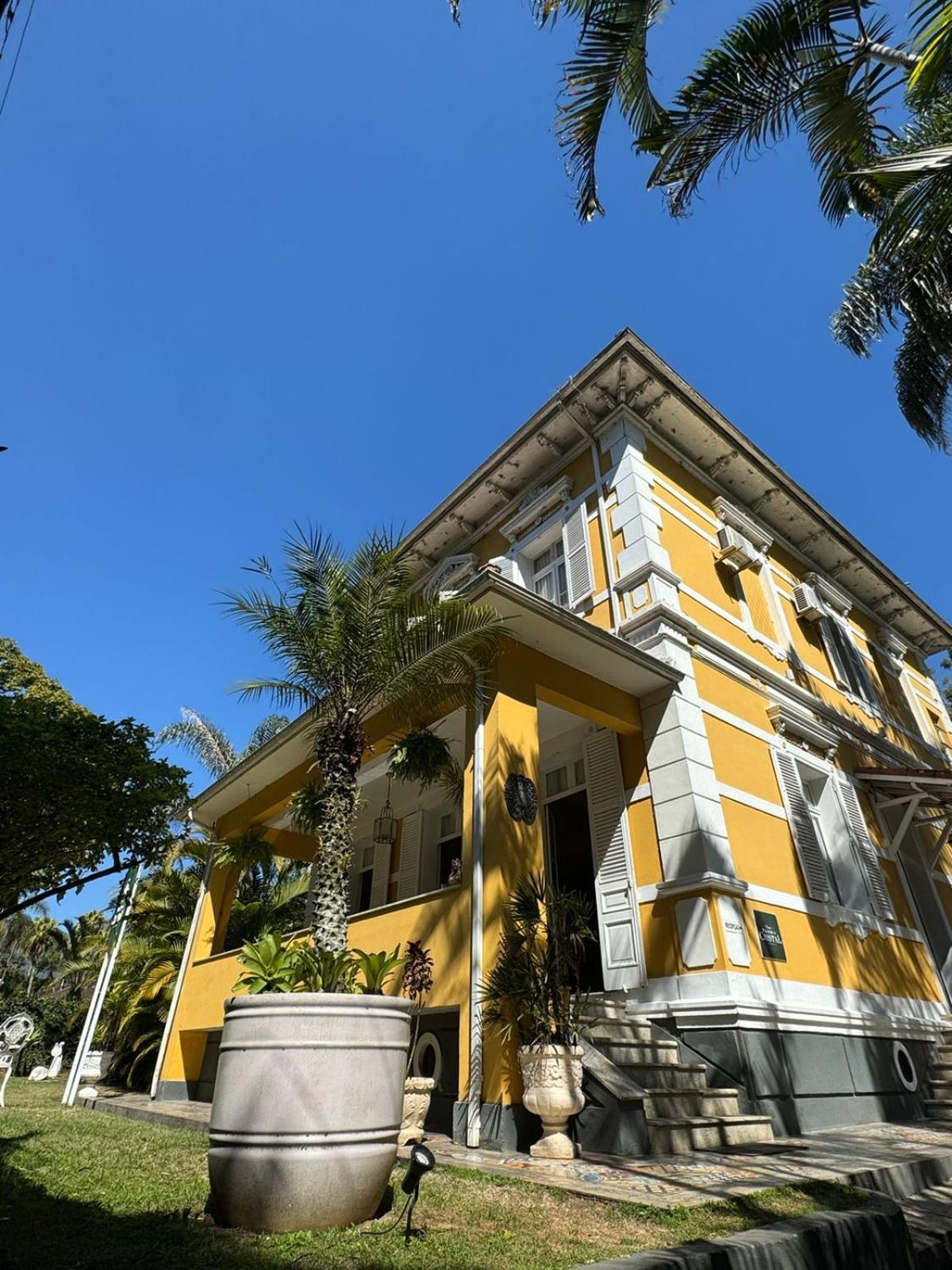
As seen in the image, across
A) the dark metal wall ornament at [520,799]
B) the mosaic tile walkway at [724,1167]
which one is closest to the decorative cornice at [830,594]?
the dark metal wall ornament at [520,799]

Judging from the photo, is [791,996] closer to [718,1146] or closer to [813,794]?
[718,1146]

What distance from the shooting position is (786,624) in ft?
40.7

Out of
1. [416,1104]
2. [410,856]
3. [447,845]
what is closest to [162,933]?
[410,856]

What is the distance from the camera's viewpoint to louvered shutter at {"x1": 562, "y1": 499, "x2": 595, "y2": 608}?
426 inches

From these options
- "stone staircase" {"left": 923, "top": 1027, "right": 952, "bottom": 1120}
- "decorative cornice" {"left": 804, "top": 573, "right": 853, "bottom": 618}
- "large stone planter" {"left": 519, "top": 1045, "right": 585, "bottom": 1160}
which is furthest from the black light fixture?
"decorative cornice" {"left": 804, "top": 573, "right": 853, "bottom": 618}

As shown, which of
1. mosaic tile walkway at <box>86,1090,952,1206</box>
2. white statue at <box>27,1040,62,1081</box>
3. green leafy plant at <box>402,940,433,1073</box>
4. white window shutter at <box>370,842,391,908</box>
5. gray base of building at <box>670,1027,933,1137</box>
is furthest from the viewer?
white statue at <box>27,1040,62,1081</box>

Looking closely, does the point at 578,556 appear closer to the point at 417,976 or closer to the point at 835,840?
the point at 835,840

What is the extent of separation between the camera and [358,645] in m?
6.38

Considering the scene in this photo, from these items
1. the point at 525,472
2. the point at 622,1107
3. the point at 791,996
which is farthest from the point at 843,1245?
the point at 525,472

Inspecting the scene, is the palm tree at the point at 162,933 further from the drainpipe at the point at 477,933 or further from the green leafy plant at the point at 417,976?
the drainpipe at the point at 477,933

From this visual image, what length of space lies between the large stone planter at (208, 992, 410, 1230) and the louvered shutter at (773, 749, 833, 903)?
7.36 metres

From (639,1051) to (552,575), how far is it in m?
7.65

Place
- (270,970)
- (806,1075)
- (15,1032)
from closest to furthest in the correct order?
(270,970), (806,1075), (15,1032)

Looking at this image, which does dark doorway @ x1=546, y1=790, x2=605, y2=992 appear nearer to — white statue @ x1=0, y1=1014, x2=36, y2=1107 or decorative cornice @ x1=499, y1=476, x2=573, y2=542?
decorative cornice @ x1=499, y1=476, x2=573, y2=542
